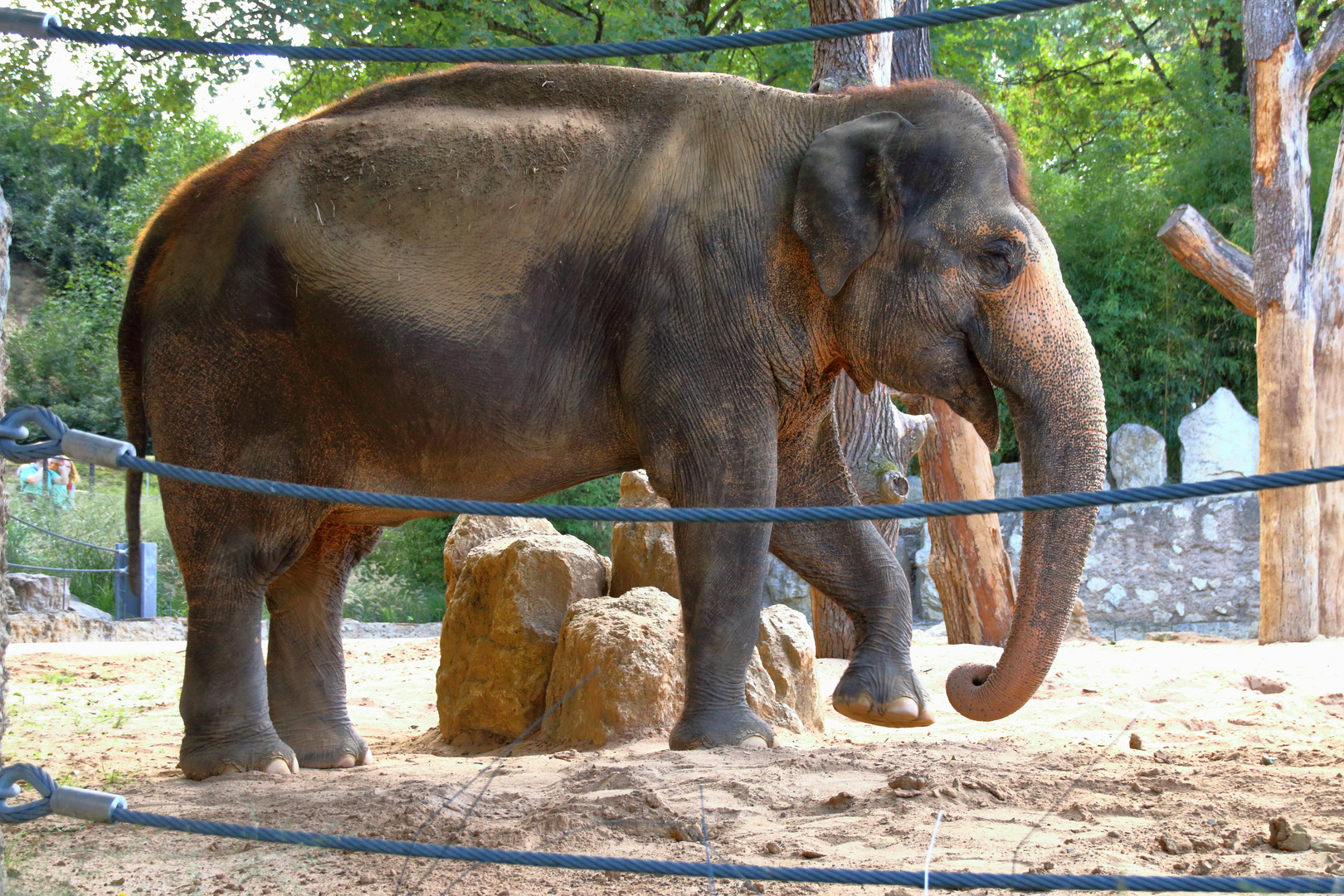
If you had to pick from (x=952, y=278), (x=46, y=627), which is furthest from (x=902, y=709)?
(x=46, y=627)

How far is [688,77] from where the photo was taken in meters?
4.39

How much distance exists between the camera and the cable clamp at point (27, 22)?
220cm

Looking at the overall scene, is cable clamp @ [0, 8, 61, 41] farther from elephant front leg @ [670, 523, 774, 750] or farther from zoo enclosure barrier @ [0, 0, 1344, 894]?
elephant front leg @ [670, 523, 774, 750]

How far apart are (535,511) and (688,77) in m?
2.85

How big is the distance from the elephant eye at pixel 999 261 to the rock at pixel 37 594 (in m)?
9.82

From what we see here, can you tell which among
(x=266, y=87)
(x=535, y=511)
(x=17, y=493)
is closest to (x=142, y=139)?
(x=266, y=87)

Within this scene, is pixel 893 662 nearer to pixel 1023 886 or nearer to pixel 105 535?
pixel 1023 886

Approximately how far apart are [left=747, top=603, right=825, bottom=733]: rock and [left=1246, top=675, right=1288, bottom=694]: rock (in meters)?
2.25

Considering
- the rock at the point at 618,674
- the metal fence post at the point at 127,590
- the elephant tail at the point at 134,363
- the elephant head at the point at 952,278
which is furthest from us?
the metal fence post at the point at 127,590

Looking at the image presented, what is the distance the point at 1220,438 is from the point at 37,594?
12.1m

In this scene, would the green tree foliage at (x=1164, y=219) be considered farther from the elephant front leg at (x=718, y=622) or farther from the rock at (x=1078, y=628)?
the elephant front leg at (x=718, y=622)

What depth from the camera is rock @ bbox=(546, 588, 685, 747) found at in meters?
4.49

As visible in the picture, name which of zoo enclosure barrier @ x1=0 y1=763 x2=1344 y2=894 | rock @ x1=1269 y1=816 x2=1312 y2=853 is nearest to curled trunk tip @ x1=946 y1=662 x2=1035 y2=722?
rock @ x1=1269 y1=816 x2=1312 y2=853

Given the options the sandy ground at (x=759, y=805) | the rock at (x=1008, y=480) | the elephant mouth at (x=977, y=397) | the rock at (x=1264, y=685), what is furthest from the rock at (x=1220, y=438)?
the elephant mouth at (x=977, y=397)
